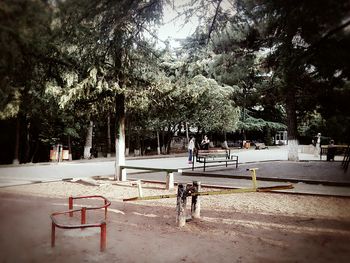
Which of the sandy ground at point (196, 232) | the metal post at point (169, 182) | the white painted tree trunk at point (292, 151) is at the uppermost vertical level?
the white painted tree trunk at point (292, 151)

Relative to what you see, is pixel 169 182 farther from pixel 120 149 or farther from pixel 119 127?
pixel 119 127

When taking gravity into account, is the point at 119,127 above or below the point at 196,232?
above

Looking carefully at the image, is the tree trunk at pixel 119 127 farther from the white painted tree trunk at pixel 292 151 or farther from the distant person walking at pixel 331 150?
the distant person walking at pixel 331 150

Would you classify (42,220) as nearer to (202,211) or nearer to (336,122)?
(202,211)

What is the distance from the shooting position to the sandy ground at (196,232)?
4.60 metres

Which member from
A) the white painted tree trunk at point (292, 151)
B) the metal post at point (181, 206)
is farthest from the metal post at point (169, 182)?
the white painted tree trunk at point (292, 151)

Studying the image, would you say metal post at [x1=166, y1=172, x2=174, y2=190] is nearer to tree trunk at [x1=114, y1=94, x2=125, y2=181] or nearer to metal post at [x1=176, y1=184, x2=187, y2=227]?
tree trunk at [x1=114, y1=94, x2=125, y2=181]

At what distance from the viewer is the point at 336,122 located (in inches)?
139

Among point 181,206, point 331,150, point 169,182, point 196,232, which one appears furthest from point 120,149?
point 331,150

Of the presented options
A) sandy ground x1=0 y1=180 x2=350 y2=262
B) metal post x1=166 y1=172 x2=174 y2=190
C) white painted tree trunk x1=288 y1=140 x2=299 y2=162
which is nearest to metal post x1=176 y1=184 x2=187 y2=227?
sandy ground x1=0 y1=180 x2=350 y2=262

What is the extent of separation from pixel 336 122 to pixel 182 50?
10.6 feet

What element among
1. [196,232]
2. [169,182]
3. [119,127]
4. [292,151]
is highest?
[119,127]

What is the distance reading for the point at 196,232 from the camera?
225 inches

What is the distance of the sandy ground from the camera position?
4598 mm
